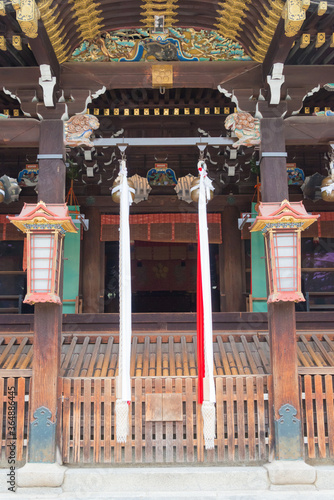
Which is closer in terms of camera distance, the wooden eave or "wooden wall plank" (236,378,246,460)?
"wooden wall plank" (236,378,246,460)

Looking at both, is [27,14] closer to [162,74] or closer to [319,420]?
[162,74]

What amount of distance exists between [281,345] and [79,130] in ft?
11.7

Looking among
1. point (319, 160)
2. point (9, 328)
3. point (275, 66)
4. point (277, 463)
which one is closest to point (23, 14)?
point (275, 66)

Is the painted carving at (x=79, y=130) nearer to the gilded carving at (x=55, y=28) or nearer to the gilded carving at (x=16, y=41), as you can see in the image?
the gilded carving at (x=55, y=28)

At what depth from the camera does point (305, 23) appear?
195 inches

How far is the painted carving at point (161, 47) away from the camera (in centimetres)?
557

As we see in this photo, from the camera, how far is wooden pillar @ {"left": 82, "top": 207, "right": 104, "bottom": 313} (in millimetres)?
8312

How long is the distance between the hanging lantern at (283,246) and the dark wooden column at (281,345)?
22 centimetres

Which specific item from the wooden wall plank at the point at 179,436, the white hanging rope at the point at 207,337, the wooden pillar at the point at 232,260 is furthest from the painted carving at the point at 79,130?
the wooden pillar at the point at 232,260

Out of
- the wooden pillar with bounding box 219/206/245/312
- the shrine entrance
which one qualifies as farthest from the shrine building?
the shrine entrance

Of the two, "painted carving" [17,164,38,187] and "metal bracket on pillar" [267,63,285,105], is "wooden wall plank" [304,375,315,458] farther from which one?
"painted carving" [17,164,38,187]

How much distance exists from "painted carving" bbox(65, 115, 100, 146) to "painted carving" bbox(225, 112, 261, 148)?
5.93 feet

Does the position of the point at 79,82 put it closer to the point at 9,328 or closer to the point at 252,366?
the point at 9,328

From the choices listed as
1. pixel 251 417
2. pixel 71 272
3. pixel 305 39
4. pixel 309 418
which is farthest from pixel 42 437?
pixel 305 39
